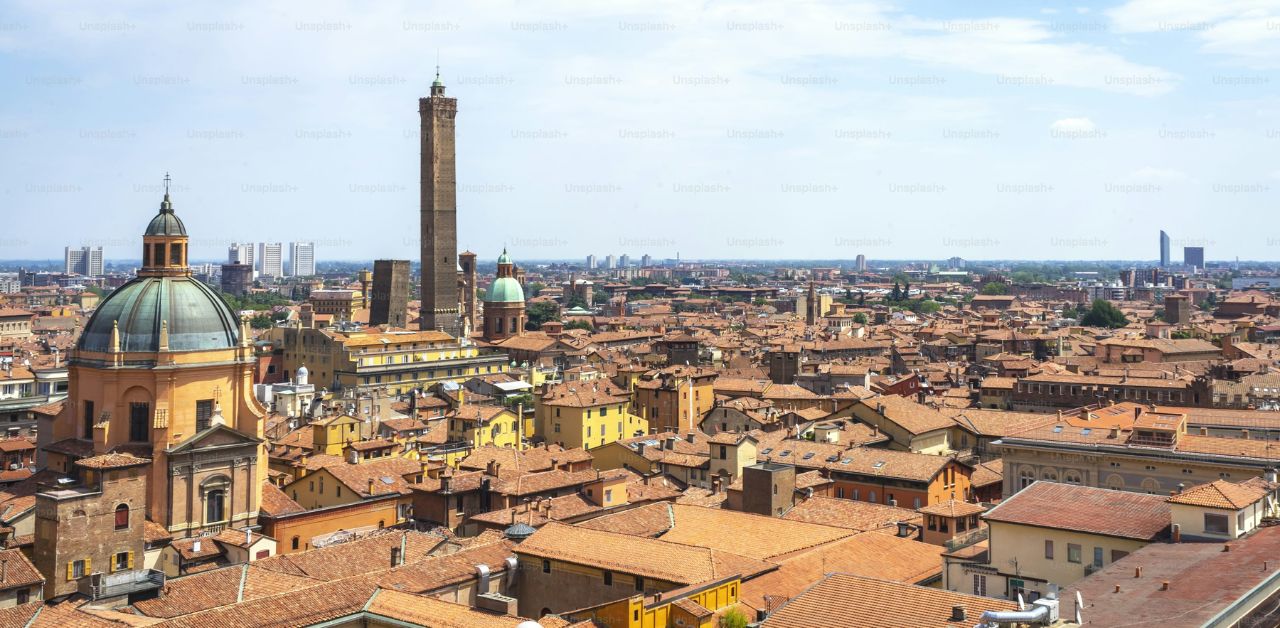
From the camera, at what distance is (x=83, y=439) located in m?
36.2

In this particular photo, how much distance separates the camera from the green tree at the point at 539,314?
13157 cm

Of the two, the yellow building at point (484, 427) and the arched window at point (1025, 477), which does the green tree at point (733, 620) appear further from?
the yellow building at point (484, 427)

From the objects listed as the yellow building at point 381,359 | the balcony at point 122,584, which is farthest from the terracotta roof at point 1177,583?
the yellow building at point 381,359

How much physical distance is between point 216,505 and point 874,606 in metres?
22.2

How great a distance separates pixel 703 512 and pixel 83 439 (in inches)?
711

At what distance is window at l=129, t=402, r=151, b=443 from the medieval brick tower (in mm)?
59070

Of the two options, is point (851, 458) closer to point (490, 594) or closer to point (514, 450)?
point (514, 450)

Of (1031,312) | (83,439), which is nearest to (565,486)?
(83,439)

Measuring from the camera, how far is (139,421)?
36.0m

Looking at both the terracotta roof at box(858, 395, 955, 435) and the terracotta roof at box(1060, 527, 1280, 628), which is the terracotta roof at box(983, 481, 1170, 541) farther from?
the terracotta roof at box(858, 395, 955, 435)

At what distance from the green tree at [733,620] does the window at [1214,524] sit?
9315mm

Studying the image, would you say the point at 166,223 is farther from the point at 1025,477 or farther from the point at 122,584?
the point at 1025,477

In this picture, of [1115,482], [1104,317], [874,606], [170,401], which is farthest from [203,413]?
[1104,317]

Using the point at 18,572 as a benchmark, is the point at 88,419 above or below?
above
